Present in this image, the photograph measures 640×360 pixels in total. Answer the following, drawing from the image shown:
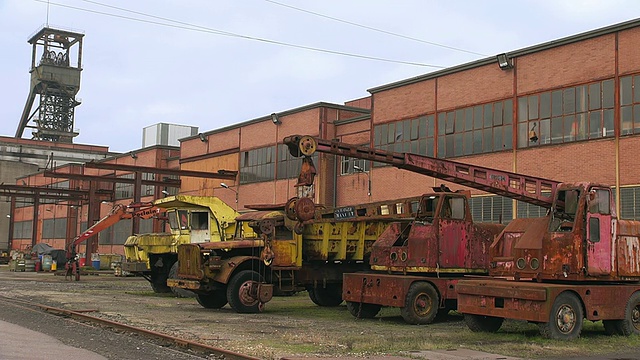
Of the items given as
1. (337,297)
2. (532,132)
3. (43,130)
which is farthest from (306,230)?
(43,130)

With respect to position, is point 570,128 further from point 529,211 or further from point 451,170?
point 451,170

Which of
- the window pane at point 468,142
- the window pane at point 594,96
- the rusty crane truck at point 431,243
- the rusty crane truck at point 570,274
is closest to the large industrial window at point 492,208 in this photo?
the window pane at point 468,142

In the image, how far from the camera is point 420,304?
16.7m

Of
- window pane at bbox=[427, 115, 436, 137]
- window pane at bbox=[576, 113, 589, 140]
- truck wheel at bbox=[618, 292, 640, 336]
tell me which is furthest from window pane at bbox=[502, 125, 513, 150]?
truck wheel at bbox=[618, 292, 640, 336]

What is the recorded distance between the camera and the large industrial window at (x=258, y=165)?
45344 millimetres

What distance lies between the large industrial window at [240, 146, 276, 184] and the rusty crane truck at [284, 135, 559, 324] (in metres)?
27.9

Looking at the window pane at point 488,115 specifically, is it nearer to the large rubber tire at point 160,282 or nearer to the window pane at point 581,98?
the window pane at point 581,98

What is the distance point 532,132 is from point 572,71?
9.44ft

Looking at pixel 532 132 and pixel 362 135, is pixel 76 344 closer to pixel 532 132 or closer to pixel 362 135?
pixel 532 132

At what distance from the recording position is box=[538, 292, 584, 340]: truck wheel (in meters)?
13.1

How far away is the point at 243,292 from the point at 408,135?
18.2m

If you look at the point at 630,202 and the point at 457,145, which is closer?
the point at 630,202

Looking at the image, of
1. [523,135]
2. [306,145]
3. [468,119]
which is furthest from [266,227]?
[468,119]

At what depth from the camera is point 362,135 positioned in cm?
3922
